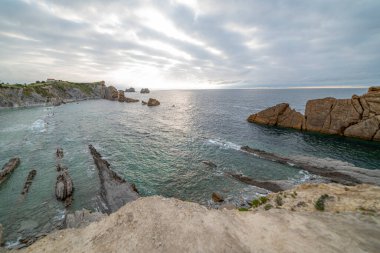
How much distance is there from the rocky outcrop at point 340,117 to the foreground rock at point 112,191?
55.1m

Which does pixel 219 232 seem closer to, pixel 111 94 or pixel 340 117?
pixel 340 117

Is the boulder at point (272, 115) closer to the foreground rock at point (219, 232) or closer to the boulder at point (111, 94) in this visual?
the foreground rock at point (219, 232)

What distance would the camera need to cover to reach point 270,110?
62375 mm

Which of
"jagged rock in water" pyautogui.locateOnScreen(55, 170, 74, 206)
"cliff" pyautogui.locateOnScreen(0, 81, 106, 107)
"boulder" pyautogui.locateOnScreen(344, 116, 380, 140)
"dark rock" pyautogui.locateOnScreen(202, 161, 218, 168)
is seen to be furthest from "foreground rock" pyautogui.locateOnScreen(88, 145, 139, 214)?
"cliff" pyautogui.locateOnScreen(0, 81, 106, 107)

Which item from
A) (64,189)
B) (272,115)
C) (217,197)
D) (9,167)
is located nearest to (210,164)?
(217,197)

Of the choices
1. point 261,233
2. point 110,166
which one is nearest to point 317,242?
point 261,233

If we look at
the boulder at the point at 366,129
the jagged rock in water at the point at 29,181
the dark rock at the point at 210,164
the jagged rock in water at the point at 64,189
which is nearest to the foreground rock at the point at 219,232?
the jagged rock in water at the point at 64,189

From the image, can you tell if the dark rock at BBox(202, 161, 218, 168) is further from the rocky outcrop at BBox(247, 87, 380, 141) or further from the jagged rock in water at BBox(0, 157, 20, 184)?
the rocky outcrop at BBox(247, 87, 380, 141)

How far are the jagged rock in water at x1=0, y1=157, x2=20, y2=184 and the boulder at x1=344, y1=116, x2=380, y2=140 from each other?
261 feet

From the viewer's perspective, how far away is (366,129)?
1748 inches

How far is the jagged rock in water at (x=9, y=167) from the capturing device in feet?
86.0

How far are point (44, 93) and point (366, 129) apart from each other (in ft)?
587

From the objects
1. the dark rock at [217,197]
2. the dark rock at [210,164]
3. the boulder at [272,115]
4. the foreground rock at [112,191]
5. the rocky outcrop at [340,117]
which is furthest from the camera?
the boulder at [272,115]

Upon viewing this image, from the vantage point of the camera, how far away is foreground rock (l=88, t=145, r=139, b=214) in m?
21.3
